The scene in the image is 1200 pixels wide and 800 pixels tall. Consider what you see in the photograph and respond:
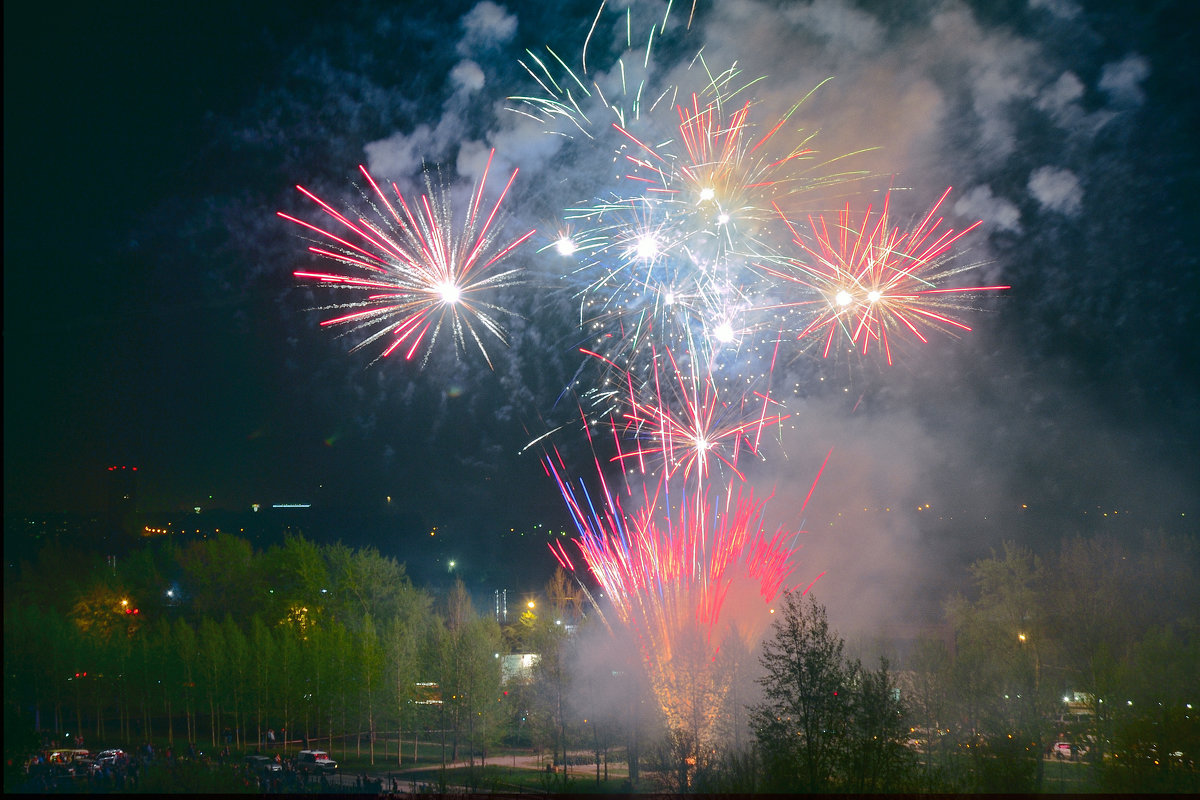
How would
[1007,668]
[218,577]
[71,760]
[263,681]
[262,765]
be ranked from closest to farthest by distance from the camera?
[71,760] → [262,765] → [263,681] → [1007,668] → [218,577]

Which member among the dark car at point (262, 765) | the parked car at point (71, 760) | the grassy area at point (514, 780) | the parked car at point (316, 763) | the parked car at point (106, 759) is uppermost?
the parked car at point (71, 760)

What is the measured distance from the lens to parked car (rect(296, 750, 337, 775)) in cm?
2617

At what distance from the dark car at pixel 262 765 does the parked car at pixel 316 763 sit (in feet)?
2.65

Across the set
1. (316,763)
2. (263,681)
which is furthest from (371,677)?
(316,763)

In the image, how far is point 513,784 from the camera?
25.5 m

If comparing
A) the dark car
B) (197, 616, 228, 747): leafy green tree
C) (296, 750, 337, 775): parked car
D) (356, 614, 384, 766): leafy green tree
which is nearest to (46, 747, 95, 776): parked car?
the dark car

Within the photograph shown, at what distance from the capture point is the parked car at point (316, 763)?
26175 millimetres

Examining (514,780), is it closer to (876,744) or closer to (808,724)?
(808,724)

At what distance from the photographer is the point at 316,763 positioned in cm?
2750

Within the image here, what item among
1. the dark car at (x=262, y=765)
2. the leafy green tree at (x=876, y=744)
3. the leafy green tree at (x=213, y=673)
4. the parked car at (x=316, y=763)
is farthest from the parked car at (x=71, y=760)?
the leafy green tree at (x=876, y=744)

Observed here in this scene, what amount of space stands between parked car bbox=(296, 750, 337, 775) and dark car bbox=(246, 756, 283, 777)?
81 centimetres

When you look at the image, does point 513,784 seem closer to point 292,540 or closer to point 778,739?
point 778,739

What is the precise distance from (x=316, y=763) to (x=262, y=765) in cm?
247

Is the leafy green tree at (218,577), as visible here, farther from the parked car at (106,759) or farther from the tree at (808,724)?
the tree at (808,724)
